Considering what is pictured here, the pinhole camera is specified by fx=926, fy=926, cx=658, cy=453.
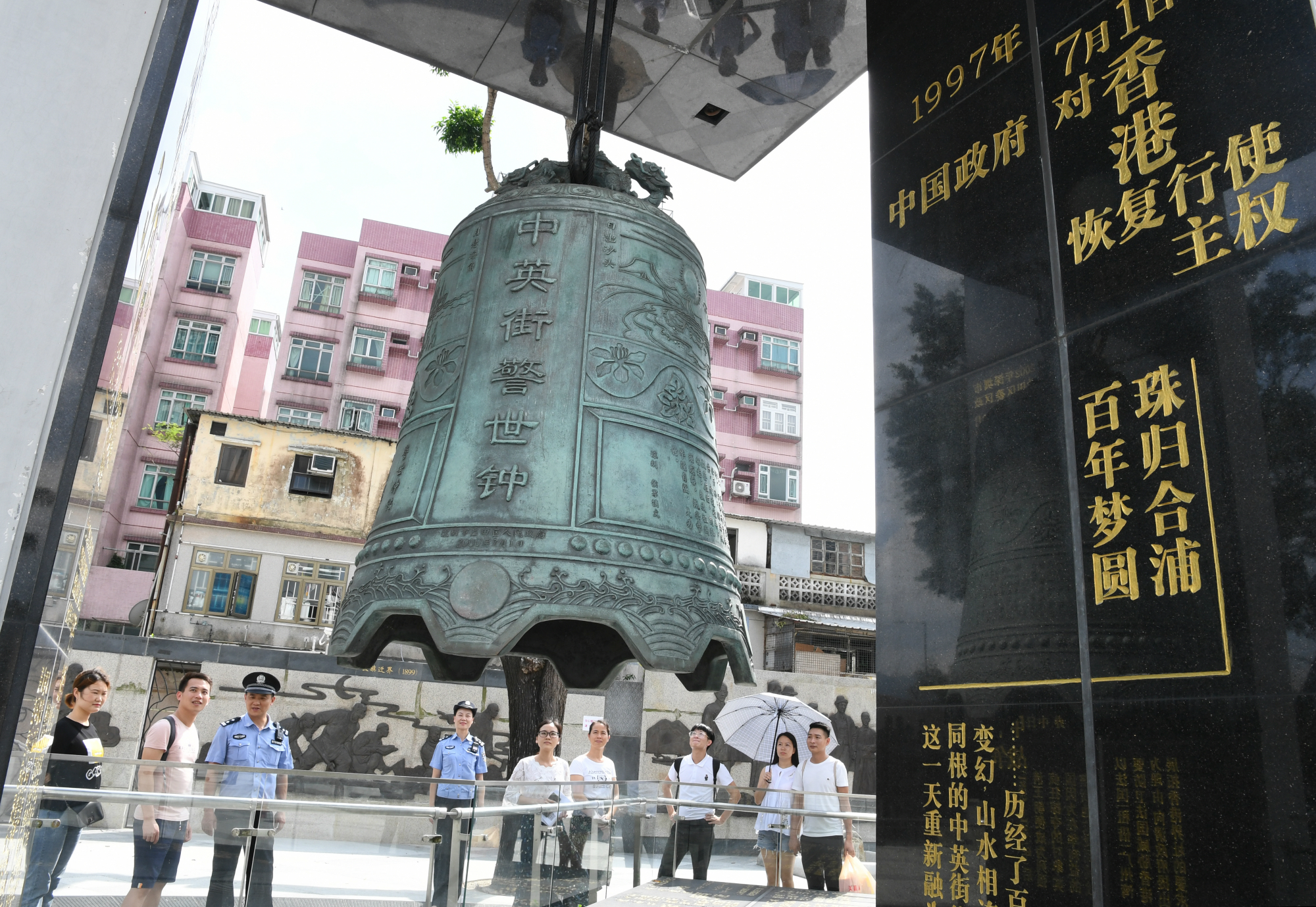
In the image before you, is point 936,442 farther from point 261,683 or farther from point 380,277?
point 380,277

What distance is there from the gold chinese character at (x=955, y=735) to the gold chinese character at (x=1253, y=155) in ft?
4.59

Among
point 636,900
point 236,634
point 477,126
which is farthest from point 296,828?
point 236,634

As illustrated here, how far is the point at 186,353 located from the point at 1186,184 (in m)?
23.8

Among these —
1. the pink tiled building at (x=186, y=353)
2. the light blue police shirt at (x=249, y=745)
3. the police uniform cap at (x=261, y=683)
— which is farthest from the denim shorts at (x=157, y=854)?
the pink tiled building at (x=186, y=353)

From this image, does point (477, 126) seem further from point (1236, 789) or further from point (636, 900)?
point (1236, 789)

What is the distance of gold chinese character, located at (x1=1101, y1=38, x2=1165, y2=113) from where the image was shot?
220 centimetres

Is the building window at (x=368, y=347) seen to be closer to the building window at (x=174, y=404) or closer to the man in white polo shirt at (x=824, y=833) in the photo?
the building window at (x=174, y=404)

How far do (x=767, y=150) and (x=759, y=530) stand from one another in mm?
16949

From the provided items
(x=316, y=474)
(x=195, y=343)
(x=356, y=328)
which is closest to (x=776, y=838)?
(x=316, y=474)

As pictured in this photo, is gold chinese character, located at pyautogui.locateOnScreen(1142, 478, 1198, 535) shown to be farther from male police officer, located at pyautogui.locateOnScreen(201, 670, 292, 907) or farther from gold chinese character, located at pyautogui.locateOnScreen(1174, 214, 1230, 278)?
male police officer, located at pyautogui.locateOnScreen(201, 670, 292, 907)

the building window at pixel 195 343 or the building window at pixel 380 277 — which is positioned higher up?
the building window at pixel 380 277

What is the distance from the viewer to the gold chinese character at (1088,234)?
224 cm

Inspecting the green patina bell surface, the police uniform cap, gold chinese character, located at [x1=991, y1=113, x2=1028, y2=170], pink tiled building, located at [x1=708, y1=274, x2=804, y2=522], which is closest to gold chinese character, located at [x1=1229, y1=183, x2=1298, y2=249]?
gold chinese character, located at [x1=991, y1=113, x2=1028, y2=170]

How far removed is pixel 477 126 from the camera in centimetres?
1028
